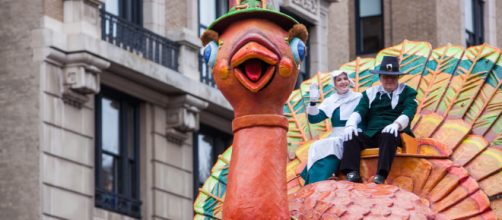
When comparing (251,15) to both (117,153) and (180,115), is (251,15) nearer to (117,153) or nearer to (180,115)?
(117,153)

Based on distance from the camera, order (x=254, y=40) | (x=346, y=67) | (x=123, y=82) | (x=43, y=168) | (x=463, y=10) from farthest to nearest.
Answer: (x=463, y=10) → (x=123, y=82) → (x=43, y=168) → (x=346, y=67) → (x=254, y=40)

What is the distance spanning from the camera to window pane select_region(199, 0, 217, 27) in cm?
4066

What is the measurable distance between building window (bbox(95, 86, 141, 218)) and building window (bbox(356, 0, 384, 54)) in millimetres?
12972

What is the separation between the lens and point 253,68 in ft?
53.6

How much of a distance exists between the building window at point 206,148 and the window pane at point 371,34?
30.7ft

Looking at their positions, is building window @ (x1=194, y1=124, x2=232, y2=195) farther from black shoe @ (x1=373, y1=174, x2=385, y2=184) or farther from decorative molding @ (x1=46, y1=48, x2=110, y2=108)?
black shoe @ (x1=373, y1=174, x2=385, y2=184)

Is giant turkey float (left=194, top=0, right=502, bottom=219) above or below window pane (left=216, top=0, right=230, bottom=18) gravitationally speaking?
below

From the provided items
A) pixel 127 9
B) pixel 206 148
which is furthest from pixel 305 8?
pixel 127 9

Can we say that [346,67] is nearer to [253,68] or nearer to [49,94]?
[253,68]

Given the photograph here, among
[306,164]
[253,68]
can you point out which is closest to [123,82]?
[306,164]

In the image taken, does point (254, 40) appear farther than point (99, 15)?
No

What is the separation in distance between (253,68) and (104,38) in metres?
20.6

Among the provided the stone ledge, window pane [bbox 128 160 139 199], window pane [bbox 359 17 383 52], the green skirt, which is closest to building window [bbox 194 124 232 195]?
the stone ledge

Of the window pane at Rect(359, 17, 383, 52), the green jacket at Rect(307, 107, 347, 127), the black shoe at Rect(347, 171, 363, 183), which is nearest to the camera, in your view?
the black shoe at Rect(347, 171, 363, 183)
